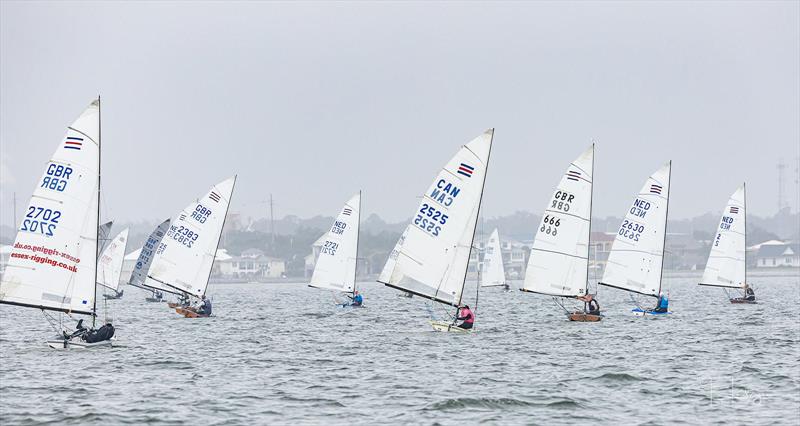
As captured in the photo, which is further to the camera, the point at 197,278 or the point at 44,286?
the point at 197,278

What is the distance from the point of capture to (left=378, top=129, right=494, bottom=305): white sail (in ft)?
134

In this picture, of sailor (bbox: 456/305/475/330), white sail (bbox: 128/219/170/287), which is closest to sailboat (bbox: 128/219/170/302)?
white sail (bbox: 128/219/170/287)

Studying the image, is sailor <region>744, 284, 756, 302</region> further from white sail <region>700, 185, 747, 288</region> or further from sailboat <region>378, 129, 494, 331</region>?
sailboat <region>378, 129, 494, 331</region>

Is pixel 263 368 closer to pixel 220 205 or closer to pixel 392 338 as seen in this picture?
pixel 392 338

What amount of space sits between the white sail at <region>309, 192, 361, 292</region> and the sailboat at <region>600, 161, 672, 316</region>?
62.2ft

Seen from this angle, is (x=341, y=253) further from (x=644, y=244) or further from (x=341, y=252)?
(x=644, y=244)

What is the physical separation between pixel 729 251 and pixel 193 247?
33.9 meters

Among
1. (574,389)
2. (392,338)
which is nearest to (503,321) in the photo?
(392,338)

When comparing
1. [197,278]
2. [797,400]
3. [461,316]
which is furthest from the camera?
[197,278]

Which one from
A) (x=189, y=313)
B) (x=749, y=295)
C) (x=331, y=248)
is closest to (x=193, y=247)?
(x=189, y=313)

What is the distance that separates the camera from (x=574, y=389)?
28406 millimetres

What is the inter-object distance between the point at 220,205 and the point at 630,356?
96.7ft

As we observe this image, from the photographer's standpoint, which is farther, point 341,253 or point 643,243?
point 341,253

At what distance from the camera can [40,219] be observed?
34.4 m
